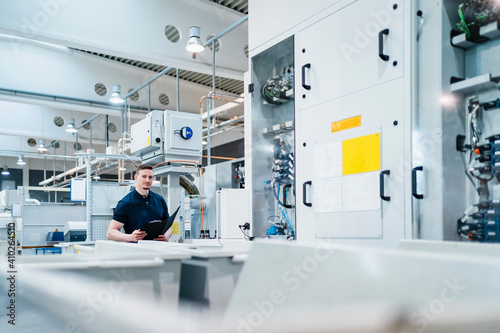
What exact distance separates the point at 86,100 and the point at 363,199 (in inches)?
243

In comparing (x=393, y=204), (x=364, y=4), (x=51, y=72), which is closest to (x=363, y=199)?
(x=393, y=204)

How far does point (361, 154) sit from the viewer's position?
→ 7.70 ft

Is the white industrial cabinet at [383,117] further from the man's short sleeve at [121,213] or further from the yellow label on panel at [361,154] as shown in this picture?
the man's short sleeve at [121,213]

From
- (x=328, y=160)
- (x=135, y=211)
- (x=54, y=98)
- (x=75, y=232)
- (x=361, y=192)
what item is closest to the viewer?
(x=361, y=192)

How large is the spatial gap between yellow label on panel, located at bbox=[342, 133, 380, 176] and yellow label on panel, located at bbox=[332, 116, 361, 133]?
0.25ft

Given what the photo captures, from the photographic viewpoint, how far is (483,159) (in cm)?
191

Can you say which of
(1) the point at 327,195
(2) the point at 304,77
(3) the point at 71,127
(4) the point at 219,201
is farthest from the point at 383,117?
(3) the point at 71,127

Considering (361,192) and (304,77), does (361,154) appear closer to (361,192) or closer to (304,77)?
(361,192)

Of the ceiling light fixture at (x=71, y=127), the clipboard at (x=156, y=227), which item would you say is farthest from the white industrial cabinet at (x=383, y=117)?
the ceiling light fixture at (x=71, y=127)

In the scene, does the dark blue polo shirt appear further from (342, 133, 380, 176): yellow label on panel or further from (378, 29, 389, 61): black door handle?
(378, 29, 389, 61): black door handle

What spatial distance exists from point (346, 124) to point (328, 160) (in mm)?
235

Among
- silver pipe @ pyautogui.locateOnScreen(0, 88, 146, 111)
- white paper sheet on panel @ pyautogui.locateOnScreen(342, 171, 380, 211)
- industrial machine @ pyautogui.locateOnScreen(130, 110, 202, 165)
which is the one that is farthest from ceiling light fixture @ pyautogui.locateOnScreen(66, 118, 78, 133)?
Result: white paper sheet on panel @ pyautogui.locateOnScreen(342, 171, 380, 211)

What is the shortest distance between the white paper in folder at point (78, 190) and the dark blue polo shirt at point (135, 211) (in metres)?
3.34

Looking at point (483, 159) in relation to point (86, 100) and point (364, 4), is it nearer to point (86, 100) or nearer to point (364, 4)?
point (364, 4)
